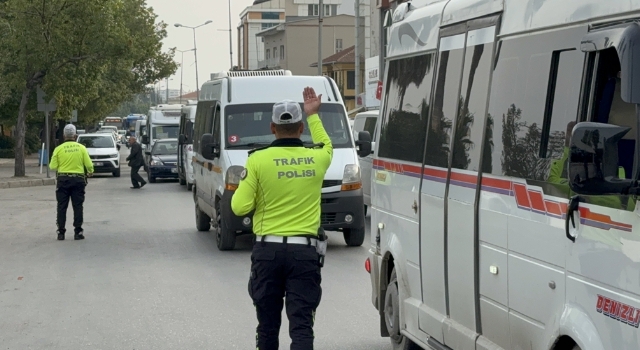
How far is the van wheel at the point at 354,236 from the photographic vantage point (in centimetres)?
1522

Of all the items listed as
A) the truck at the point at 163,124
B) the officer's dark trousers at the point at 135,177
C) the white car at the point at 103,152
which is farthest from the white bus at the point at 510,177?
the truck at the point at 163,124

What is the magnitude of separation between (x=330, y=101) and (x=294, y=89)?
575 millimetres

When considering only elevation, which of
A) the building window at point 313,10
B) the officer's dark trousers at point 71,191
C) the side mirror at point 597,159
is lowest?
the officer's dark trousers at point 71,191

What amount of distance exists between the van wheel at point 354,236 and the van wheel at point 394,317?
24.4ft

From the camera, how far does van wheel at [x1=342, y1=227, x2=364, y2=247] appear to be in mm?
15221

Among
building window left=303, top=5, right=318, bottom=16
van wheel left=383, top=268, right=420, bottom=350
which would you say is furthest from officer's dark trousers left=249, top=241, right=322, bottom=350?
building window left=303, top=5, right=318, bottom=16

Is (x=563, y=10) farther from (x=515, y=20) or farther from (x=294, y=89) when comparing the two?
(x=294, y=89)

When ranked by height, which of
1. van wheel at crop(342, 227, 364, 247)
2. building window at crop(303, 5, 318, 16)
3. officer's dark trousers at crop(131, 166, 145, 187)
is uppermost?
building window at crop(303, 5, 318, 16)

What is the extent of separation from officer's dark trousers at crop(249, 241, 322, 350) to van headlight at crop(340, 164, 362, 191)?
347 inches

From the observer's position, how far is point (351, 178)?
48.6ft

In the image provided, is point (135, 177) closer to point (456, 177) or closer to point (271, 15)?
point (456, 177)

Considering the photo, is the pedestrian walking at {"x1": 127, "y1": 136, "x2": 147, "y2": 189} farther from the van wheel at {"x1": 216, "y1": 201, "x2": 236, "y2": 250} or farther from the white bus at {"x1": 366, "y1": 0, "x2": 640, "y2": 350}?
the white bus at {"x1": 366, "y1": 0, "x2": 640, "y2": 350}

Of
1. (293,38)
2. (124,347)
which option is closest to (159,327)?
(124,347)

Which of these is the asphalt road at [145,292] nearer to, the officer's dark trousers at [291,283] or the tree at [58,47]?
the officer's dark trousers at [291,283]
